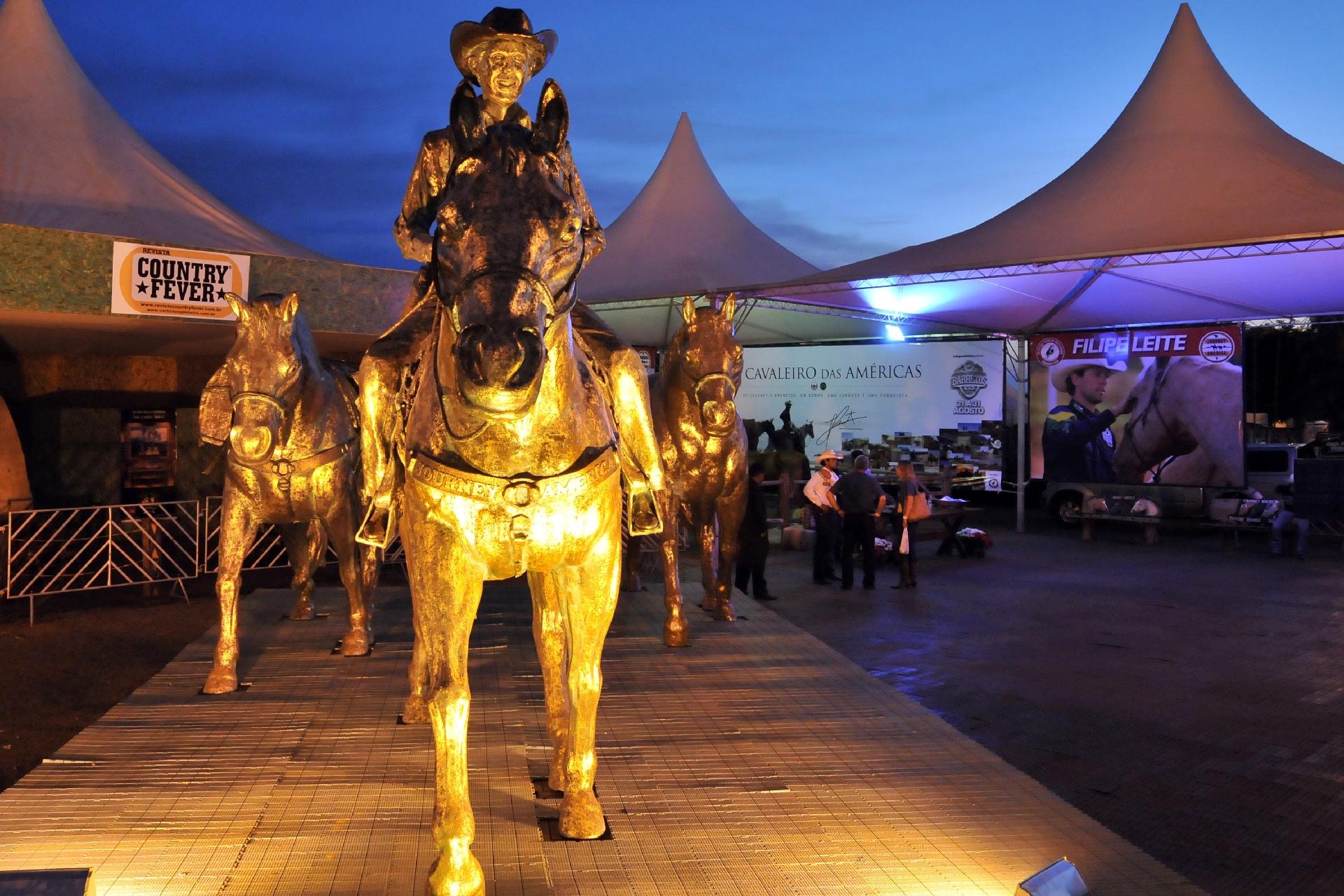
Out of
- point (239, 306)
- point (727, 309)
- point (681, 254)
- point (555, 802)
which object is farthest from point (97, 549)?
point (681, 254)

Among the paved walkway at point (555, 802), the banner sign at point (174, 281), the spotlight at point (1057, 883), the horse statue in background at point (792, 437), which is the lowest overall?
the paved walkway at point (555, 802)

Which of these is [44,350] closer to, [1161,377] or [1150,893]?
[1150,893]

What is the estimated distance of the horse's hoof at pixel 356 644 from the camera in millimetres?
6168

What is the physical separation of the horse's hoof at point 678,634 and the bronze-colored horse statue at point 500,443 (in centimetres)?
324

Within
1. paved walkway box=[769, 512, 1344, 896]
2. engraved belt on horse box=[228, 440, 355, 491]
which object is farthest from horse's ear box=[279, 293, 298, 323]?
paved walkway box=[769, 512, 1344, 896]

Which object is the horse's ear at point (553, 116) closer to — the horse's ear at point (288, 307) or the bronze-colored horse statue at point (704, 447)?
the horse's ear at point (288, 307)

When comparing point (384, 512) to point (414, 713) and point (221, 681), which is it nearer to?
point (414, 713)

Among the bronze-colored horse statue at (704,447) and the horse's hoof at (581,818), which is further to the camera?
the bronze-colored horse statue at (704,447)

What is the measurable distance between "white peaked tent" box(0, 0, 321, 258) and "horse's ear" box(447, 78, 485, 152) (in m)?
7.03

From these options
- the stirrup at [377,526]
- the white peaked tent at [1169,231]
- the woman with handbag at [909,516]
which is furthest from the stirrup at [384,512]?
the white peaked tent at [1169,231]

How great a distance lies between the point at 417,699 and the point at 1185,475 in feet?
54.2

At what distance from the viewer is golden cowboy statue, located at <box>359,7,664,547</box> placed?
3.26 meters

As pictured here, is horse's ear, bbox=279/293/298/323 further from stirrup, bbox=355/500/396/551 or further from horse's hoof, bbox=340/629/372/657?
stirrup, bbox=355/500/396/551

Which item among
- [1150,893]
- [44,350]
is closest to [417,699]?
[1150,893]
